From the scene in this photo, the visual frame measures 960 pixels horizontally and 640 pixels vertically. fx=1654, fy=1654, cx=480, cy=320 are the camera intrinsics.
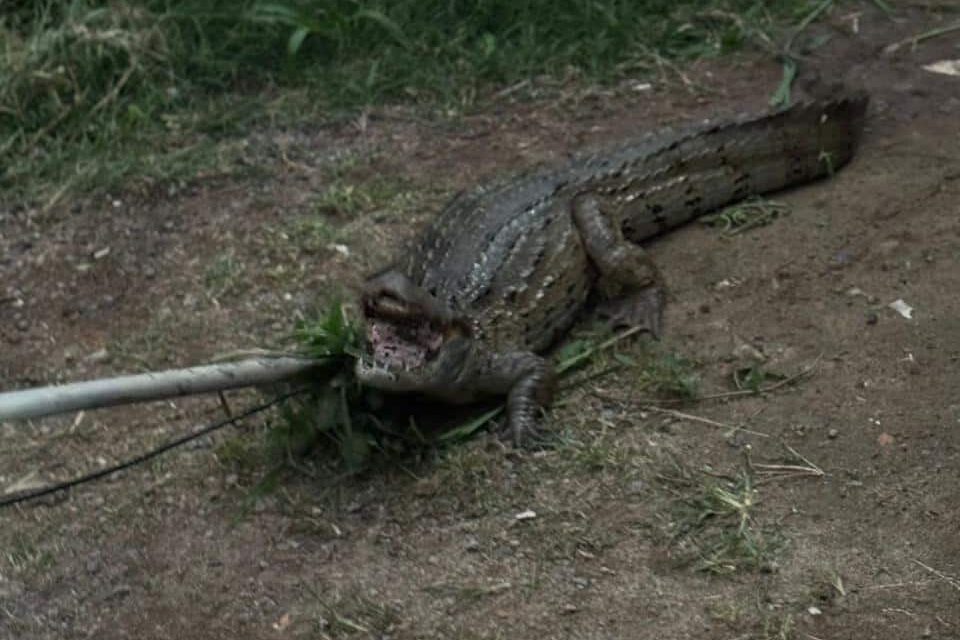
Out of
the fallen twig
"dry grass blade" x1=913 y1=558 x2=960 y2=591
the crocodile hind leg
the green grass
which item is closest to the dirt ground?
"dry grass blade" x1=913 y1=558 x2=960 y2=591

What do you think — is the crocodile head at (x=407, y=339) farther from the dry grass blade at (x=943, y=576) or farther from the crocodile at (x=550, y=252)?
the dry grass blade at (x=943, y=576)

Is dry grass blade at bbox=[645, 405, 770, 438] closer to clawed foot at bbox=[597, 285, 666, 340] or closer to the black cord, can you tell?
clawed foot at bbox=[597, 285, 666, 340]

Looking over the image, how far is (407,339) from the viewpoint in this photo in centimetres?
577

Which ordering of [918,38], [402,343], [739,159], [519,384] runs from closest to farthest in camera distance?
[402,343]
[519,384]
[739,159]
[918,38]

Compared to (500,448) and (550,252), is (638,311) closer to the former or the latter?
(550,252)

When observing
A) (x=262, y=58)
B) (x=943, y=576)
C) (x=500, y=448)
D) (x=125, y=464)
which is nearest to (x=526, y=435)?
(x=500, y=448)

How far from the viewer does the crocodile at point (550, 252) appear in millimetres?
5762

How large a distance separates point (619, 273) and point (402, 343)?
1.27m

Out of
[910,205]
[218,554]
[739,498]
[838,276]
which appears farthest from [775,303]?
[218,554]

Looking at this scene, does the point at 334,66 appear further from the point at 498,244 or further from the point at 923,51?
the point at 923,51

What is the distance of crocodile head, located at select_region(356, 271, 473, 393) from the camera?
5.54 metres

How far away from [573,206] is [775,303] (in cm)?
101

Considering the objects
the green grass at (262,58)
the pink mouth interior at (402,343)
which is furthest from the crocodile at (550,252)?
the green grass at (262,58)

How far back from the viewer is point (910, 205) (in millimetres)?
6809
